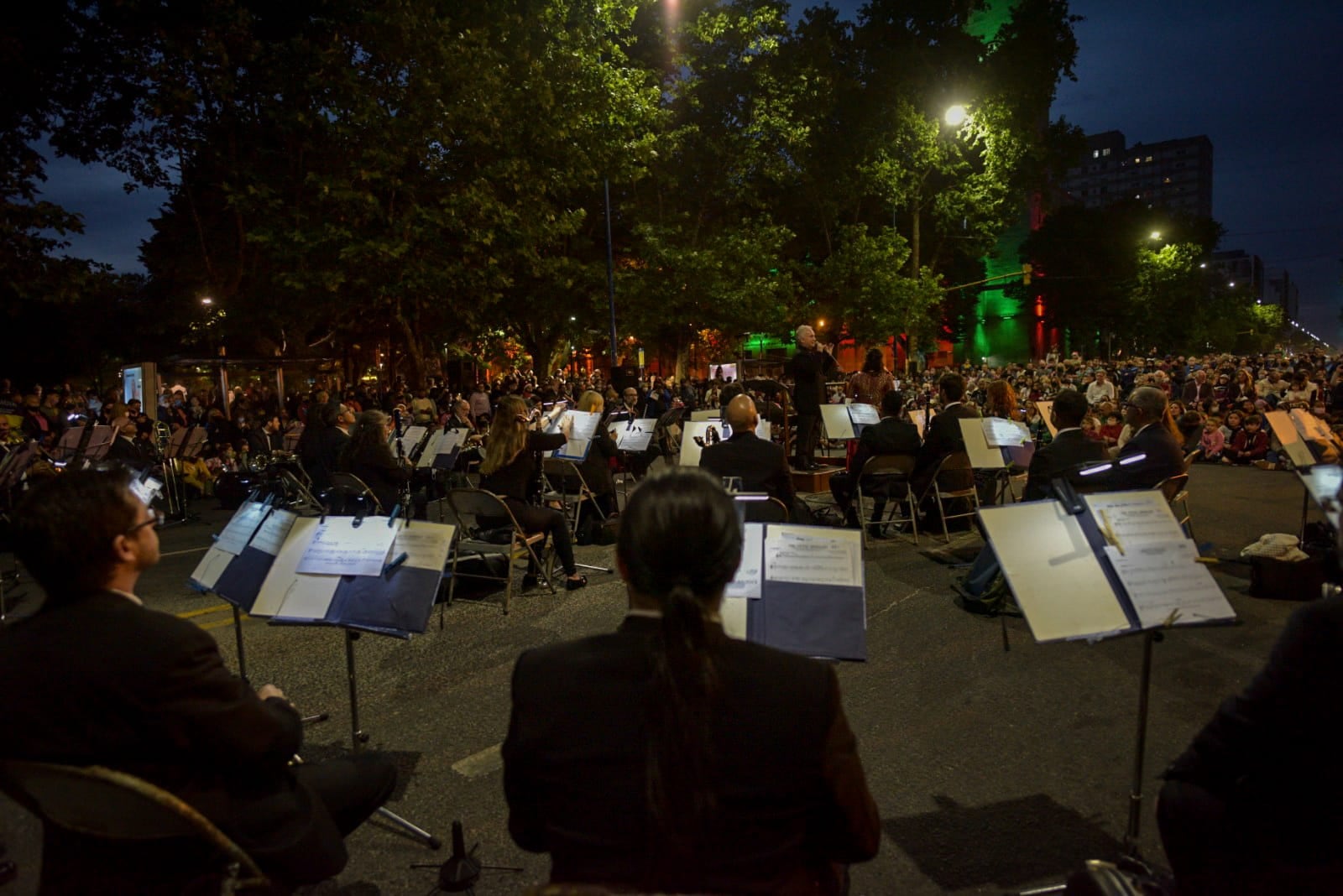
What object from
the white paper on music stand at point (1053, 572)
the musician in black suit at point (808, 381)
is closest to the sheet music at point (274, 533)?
the white paper on music stand at point (1053, 572)

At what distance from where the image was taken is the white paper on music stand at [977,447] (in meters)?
7.66

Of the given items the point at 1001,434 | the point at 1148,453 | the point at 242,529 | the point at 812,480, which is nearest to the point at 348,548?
the point at 242,529

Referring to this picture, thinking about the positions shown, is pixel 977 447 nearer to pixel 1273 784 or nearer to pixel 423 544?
pixel 423 544

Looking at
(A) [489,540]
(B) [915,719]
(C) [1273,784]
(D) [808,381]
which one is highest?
(D) [808,381]

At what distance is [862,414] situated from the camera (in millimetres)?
9305

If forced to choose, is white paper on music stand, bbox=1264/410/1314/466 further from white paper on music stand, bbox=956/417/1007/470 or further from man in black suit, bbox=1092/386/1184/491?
white paper on music stand, bbox=956/417/1007/470

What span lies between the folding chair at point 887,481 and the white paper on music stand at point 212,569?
5644 mm

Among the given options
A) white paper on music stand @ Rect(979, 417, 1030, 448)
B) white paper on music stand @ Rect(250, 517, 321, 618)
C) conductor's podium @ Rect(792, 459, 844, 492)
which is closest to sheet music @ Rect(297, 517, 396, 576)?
white paper on music stand @ Rect(250, 517, 321, 618)

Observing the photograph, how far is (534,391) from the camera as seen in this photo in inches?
821

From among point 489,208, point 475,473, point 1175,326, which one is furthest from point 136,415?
point 1175,326

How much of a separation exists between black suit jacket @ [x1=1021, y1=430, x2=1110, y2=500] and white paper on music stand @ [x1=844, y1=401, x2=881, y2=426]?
3121 millimetres

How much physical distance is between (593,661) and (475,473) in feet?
36.1

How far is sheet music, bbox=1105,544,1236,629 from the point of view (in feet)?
8.50

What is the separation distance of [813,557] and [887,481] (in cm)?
582
